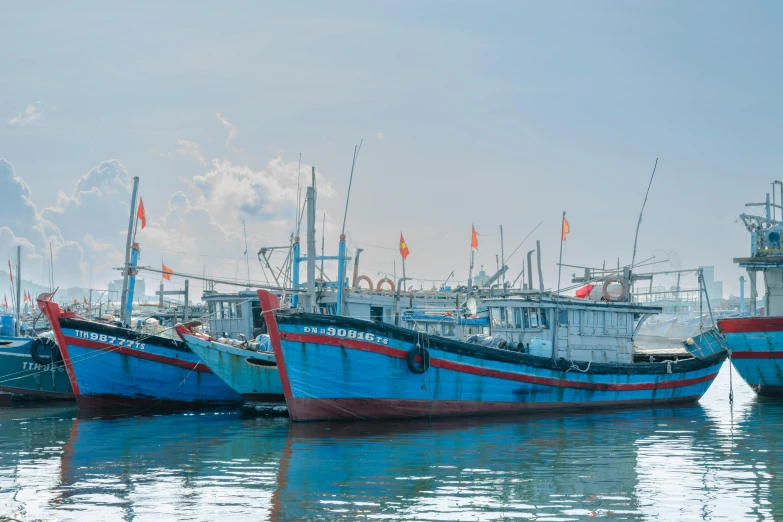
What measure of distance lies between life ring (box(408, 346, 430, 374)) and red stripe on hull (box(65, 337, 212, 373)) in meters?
9.45

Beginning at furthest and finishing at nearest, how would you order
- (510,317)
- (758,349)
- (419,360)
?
(758,349) < (510,317) < (419,360)

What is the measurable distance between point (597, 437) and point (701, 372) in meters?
12.7

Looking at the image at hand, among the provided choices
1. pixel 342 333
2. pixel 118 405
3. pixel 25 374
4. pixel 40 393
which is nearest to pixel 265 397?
pixel 118 405

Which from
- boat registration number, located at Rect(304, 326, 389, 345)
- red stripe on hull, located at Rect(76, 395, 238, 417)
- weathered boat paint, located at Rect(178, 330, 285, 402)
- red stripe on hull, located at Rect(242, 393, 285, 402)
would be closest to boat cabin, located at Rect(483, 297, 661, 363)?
boat registration number, located at Rect(304, 326, 389, 345)

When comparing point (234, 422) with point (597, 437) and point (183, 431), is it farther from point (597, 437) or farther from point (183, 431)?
point (597, 437)

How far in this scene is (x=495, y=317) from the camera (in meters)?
30.4

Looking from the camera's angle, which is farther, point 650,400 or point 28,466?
point 650,400

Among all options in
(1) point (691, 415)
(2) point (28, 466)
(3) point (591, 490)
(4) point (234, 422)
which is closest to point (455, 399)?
(4) point (234, 422)

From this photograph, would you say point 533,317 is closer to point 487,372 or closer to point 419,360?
point 487,372

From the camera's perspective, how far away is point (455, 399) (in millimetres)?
26188

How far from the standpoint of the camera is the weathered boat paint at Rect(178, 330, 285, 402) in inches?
1146

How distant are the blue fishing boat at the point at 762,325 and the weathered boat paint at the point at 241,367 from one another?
18042 millimetres

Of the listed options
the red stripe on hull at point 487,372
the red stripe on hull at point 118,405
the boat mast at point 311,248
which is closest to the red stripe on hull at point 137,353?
the red stripe on hull at point 118,405

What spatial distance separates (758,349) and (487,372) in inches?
527
